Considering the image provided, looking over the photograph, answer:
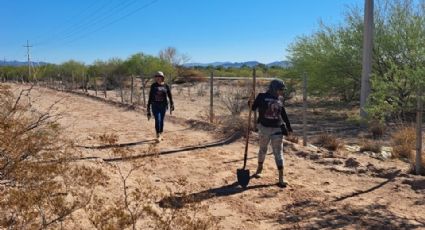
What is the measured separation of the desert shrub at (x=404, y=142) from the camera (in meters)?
10.2

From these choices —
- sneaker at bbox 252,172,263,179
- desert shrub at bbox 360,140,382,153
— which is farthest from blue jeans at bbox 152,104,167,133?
desert shrub at bbox 360,140,382,153

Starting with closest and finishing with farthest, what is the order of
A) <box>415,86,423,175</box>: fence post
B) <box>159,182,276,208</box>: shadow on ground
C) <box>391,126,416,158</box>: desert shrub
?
<box>159,182,276,208</box>: shadow on ground → <box>415,86,423,175</box>: fence post → <box>391,126,416,158</box>: desert shrub

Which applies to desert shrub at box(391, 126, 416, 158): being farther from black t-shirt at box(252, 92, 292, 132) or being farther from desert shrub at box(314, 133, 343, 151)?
black t-shirt at box(252, 92, 292, 132)

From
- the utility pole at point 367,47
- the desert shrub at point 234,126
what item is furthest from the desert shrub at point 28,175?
the utility pole at point 367,47

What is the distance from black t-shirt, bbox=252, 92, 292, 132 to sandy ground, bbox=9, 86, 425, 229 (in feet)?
3.22

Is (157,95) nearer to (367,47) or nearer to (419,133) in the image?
(419,133)

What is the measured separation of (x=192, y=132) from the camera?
44.8 feet

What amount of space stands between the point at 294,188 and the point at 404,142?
13.0 ft

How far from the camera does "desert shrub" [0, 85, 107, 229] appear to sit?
163 inches

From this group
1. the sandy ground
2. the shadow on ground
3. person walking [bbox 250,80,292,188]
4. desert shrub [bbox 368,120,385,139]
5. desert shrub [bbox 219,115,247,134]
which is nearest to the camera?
the sandy ground

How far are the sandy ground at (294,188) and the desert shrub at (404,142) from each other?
1.69 ft

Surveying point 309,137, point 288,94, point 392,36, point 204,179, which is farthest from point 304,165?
point 288,94

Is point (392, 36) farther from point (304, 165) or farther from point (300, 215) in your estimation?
point (300, 215)

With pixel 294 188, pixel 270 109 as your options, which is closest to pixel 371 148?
pixel 294 188
